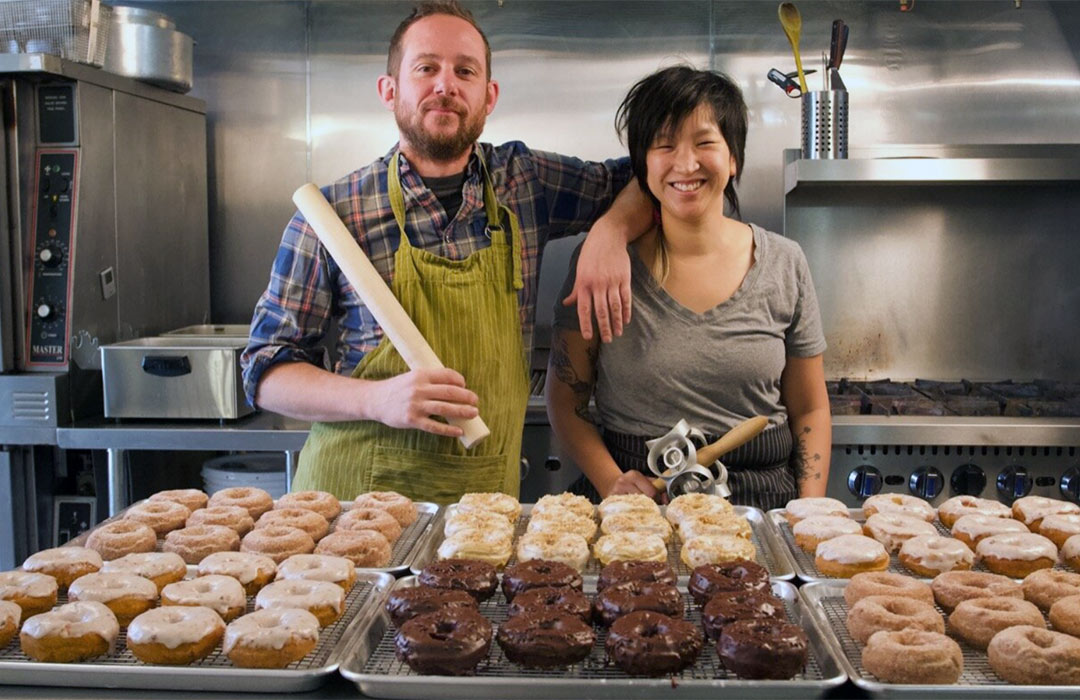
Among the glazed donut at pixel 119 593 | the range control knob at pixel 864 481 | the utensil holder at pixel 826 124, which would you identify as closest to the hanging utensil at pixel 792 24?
the utensil holder at pixel 826 124

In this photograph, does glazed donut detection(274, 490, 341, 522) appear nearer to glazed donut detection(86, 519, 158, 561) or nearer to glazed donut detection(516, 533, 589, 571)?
glazed donut detection(86, 519, 158, 561)

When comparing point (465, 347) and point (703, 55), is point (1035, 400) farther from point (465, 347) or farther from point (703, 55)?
point (465, 347)

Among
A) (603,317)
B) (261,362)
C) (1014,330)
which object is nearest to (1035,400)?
(1014,330)

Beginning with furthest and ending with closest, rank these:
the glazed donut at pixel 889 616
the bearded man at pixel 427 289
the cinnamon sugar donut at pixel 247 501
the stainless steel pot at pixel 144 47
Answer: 1. the stainless steel pot at pixel 144 47
2. the bearded man at pixel 427 289
3. the cinnamon sugar donut at pixel 247 501
4. the glazed donut at pixel 889 616

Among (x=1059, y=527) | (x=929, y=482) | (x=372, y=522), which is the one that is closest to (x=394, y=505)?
(x=372, y=522)

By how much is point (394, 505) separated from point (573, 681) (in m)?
0.73

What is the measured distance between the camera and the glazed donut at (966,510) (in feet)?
5.95

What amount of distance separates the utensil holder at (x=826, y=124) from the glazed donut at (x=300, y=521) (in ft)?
7.38

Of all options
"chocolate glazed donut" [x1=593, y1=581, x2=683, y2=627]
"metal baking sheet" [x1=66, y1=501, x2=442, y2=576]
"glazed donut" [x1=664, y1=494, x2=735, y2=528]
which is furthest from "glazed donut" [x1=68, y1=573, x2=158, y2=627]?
"glazed donut" [x1=664, y1=494, x2=735, y2=528]

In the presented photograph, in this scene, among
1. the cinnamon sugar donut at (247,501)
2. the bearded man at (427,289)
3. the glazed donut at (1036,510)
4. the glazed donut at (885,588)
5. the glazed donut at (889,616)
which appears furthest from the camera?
the bearded man at (427,289)

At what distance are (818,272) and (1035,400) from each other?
0.89 meters

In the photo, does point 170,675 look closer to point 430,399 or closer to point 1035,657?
point 430,399

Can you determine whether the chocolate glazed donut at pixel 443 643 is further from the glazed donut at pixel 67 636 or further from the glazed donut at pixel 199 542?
the glazed donut at pixel 199 542

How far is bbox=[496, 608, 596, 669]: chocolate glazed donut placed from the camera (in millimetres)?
1249
